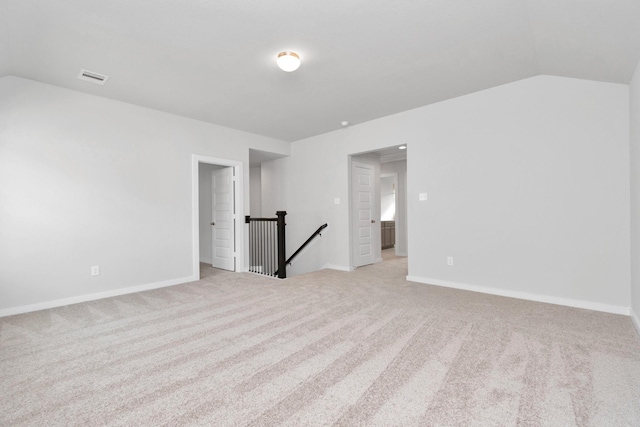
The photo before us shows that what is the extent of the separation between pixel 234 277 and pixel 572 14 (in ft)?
16.8

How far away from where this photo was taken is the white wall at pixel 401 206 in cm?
773

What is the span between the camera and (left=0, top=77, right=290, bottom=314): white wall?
331 centimetres

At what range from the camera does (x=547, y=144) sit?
3.47 m

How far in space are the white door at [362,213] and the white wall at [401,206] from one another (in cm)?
166

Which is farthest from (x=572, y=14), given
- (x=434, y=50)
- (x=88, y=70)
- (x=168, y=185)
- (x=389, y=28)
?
(x=168, y=185)

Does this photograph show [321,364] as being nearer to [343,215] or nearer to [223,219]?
[343,215]

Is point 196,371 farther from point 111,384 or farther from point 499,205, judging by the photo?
point 499,205

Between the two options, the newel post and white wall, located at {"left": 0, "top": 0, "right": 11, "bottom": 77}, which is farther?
the newel post

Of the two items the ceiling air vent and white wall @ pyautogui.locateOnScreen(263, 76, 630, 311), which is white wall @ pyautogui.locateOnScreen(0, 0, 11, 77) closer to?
the ceiling air vent

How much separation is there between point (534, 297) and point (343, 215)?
3150 mm

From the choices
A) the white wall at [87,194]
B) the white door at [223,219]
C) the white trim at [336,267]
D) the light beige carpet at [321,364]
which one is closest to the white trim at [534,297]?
the light beige carpet at [321,364]

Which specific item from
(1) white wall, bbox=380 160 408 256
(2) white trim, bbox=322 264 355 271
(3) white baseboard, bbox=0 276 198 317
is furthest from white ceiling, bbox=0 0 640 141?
(1) white wall, bbox=380 160 408 256

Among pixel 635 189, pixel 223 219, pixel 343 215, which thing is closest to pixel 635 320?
pixel 635 189

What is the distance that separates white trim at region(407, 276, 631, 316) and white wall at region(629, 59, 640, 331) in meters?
0.18
